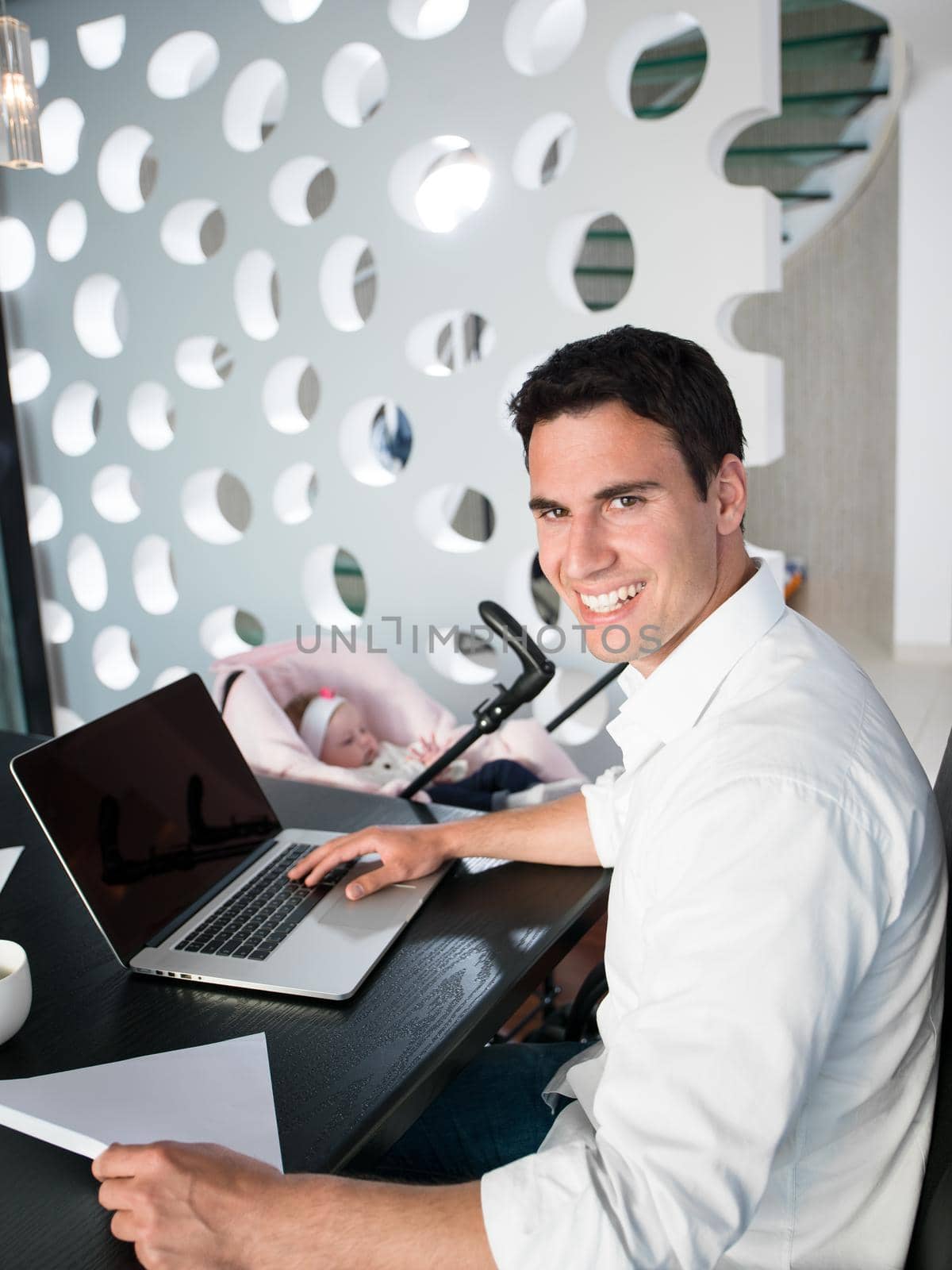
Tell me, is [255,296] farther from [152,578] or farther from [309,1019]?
[309,1019]


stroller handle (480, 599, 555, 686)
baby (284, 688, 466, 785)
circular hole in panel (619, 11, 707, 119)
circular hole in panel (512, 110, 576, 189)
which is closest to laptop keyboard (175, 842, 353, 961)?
stroller handle (480, 599, 555, 686)

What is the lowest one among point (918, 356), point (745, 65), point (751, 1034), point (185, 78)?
point (751, 1034)

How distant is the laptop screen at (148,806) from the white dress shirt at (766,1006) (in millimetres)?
553

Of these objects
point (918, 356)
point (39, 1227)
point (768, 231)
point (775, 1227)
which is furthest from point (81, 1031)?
point (918, 356)

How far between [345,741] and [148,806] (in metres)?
1.52

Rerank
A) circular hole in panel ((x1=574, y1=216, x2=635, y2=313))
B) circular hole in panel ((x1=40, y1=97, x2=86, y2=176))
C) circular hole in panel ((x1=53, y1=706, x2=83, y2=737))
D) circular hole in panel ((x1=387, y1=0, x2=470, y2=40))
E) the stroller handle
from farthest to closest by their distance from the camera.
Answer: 1. circular hole in panel ((x1=574, y1=216, x2=635, y2=313))
2. circular hole in panel ((x1=53, y1=706, x2=83, y2=737))
3. circular hole in panel ((x1=40, y1=97, x2=86, y2=176))
4. circular hole in panel ((x1=387, y1=0, x2=470, y2=40))
5. the stroller handle

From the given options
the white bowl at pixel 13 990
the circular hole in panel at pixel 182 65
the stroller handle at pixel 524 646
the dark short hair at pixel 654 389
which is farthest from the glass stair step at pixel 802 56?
the white bowl at pixel 13 990

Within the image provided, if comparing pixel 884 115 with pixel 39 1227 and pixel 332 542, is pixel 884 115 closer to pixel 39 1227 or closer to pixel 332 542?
pixel 332 542

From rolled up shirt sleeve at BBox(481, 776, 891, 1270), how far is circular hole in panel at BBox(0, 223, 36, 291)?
3623mm

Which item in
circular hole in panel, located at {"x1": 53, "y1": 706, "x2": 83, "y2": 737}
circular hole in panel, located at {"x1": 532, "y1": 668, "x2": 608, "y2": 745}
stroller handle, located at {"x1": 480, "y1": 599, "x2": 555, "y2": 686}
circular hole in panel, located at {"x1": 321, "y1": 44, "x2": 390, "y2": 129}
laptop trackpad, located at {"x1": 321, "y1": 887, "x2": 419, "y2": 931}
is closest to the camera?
laptop trackpad, located at {"x1": 321, "y1": 887, "x2": 419, "y2": 931}

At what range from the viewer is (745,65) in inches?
91.3

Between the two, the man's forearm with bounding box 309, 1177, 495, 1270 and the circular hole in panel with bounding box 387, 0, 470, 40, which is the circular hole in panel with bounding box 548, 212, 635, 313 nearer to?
the circular hole in panel with bounding box 387, 0, 470, 40

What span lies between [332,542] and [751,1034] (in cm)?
262

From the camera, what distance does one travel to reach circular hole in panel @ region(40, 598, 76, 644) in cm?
396
